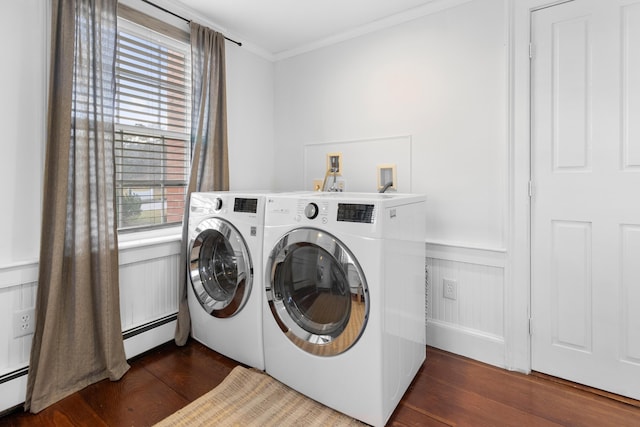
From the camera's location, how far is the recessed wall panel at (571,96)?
1724mm

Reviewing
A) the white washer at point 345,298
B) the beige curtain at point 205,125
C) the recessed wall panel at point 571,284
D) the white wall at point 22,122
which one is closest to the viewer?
the white washer at point 345,298

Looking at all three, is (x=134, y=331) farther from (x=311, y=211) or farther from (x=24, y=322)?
(x=311, y=211)

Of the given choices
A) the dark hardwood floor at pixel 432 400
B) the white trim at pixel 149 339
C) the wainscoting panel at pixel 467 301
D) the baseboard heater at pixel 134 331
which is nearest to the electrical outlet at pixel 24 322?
the baseboard heater at pixel 134 331

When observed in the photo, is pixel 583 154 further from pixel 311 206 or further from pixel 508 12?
pixel 311 206

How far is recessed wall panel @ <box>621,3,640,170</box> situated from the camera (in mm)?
1604

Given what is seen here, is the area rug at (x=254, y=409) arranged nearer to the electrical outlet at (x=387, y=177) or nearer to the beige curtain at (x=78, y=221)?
the beige curtain at (x=78, y=221)

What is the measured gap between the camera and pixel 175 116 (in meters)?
2.31

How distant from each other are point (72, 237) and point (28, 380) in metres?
0.70

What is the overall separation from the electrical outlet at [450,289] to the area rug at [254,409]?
101 cm

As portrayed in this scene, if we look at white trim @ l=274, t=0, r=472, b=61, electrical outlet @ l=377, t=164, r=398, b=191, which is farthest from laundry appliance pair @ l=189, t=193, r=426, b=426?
white trim @ l=274, t=0, r=472, b=61

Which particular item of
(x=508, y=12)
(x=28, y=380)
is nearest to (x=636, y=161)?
(x=508, y=12)

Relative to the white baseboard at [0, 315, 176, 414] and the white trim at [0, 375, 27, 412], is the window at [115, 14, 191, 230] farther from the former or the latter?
the white trim at [0, 375, 27, 412]

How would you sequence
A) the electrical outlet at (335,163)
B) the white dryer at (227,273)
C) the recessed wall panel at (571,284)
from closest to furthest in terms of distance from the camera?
the recessed wall panel at (571,284) < the white dryer at (227,273) < the electrical outlet at (335,163)

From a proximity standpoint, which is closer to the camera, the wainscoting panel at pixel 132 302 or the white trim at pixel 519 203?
the wainscoting panel at pixel 132 302
